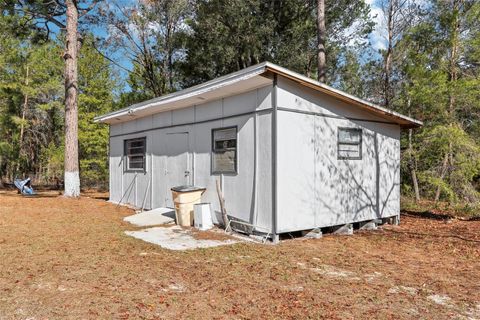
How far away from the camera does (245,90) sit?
6.84m

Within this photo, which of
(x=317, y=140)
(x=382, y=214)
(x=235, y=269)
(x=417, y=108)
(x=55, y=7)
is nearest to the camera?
(x=235, y=269)

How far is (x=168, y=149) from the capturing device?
9.31 metres

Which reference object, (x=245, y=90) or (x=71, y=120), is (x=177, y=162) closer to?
(x=245, y=90)

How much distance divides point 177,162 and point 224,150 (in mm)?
1936

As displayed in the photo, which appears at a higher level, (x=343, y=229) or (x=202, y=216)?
(x=202, y=216)

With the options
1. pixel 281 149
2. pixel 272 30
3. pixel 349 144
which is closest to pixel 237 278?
pixel 281 149

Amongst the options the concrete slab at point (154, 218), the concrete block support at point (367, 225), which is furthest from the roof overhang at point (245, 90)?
the concrete slab at point (154, 218)

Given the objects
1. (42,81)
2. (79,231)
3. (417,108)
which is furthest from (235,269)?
(42,81)

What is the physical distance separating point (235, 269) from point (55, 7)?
13952 mm

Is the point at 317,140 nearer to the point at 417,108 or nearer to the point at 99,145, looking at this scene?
the point at 417,108

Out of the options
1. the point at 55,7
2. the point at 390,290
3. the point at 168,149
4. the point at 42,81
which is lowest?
the point at 390,290

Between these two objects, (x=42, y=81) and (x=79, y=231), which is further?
(x=42, y=81)

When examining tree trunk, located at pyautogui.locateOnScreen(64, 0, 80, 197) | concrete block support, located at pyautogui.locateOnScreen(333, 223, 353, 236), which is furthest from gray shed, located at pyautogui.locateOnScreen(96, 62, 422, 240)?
tree trunk, located at pyautogui.locateOnScreen(64, 0, 80, 197)

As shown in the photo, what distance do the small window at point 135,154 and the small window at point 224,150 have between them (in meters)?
3.63
